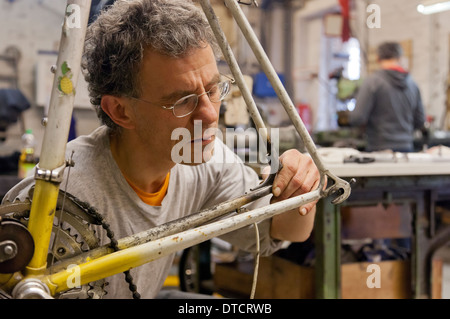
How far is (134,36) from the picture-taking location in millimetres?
927

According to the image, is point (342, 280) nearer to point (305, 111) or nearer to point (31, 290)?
point (31, 290)

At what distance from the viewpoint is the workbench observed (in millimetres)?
1546

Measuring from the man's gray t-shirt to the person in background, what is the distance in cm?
226

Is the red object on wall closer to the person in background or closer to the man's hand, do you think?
the person in background

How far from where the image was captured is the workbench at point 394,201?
155cm

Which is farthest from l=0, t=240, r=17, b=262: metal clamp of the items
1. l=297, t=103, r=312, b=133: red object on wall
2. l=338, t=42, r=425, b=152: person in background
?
l=297, t=103, r=312, b=133: red object on wall

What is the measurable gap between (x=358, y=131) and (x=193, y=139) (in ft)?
12.0

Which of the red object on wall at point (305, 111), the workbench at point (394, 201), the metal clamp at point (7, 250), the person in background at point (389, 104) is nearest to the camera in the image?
the metal clamp at point (7, 250)

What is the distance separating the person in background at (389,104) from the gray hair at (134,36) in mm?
2521

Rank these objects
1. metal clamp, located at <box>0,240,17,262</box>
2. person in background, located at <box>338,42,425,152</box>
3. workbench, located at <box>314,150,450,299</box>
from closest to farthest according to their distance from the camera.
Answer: metal clamp, located at <box>0,240,17,262</box> < workbench, located at <box>314,150,450,299</box> < person in background, located at <box>338,42,425,152</box>

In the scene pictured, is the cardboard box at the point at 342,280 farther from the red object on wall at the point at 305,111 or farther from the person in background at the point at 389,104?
the red object on wall at the point at 305,111

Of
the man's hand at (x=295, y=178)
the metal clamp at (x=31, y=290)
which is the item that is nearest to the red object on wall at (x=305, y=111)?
the man's hand at (x=295, y=178)

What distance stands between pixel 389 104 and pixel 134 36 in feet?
8.90

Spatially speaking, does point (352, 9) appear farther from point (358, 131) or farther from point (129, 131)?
point (129, 131)
